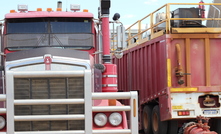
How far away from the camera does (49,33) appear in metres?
8.11

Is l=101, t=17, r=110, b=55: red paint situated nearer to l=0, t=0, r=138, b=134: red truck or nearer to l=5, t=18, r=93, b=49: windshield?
l=5, t=18, r=93, b=49: windshield

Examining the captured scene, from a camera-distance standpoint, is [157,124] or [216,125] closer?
[216,125]

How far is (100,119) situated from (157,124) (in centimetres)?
506

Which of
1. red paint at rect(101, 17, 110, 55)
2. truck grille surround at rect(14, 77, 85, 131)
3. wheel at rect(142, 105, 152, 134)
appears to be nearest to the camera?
truck grille surround at rect(14, 77, 85, 131)

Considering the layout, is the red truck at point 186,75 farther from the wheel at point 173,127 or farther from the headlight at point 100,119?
the headlight at point 100,119

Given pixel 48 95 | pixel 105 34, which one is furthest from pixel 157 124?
pixel 48 95

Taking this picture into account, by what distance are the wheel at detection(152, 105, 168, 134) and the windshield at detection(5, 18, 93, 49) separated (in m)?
3.47

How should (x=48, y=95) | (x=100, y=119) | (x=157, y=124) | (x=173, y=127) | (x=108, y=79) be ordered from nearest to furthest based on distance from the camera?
(x=48, y=95) < (x=100, y=119) < (x=108, y=79) < (x=173, y=127) < (x=157, y=124)

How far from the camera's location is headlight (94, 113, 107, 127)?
616 cm

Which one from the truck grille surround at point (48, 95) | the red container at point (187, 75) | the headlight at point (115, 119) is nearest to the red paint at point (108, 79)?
the headlight at point (115, 119)

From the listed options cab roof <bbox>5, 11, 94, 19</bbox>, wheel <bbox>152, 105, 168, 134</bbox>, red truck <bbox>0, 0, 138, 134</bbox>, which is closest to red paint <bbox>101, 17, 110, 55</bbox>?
cab roof <bbox>5, 11, 94, 19</bbox>

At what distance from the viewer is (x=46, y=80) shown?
6023 millimetres

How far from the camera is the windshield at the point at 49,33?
804 cm

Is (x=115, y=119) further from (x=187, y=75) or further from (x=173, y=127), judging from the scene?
(x=173, y=127)
